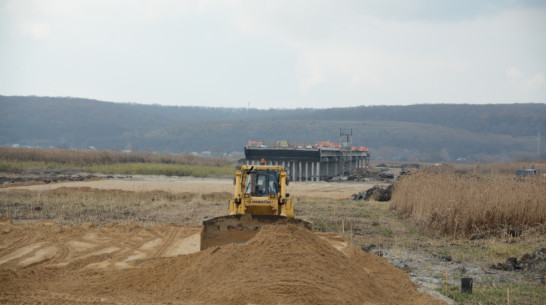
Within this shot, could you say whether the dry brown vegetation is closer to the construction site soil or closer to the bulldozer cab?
the bulldozer cab


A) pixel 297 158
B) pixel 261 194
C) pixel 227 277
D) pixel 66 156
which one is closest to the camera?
pixel 227 277

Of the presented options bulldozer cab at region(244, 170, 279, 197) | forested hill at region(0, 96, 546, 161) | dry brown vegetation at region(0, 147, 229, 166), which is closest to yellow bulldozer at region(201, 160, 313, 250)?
bulldozer cab at region(244, 170, 279, 197)

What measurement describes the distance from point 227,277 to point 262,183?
6598mm

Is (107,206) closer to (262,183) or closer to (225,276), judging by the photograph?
(262,183)

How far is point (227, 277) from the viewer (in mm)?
10500

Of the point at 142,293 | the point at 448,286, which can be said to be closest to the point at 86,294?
the point at 142,293

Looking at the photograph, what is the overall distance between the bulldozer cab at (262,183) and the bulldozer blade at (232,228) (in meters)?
2.79

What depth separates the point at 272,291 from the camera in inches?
375

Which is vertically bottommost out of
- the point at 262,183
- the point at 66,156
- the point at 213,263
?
the point at 66,156

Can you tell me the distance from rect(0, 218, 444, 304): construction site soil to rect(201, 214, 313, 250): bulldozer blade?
133 centimetres

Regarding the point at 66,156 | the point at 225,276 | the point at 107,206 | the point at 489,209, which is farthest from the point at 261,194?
the point at 66,156

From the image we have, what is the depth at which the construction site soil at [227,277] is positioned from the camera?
31.8ft

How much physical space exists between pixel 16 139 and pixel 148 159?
11884 centimetres

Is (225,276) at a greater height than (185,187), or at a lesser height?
greater
